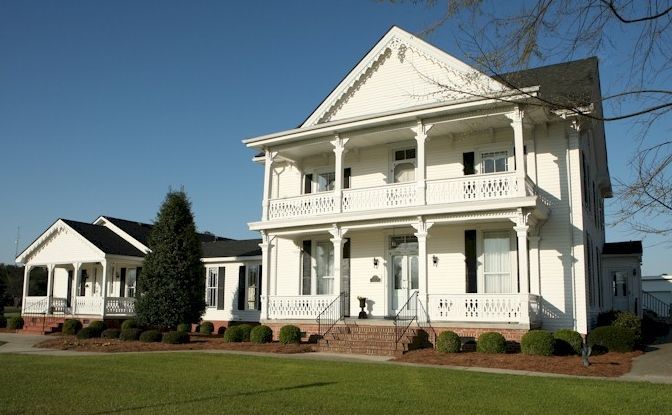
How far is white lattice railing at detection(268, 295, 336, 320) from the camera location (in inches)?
797

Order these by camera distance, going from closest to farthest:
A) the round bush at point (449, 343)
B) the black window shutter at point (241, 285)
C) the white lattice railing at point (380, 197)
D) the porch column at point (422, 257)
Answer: the round bush at point (449, 343)
the porch column at point (422, 257)
the white lattice railing at point (380, 197)
the black window shutter at point (241, 285)

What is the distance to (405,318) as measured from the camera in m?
19.3

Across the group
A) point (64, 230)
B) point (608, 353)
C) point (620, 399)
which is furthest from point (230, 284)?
point (620, 399)

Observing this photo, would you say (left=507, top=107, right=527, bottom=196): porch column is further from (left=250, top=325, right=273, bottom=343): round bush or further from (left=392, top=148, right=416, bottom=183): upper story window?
(left=250, top=325, right=273, bottom=343): round bush

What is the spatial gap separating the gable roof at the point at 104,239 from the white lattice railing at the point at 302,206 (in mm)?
11321

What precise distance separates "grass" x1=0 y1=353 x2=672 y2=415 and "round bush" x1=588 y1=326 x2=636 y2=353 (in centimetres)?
556

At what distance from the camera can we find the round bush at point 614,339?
16.3 metres

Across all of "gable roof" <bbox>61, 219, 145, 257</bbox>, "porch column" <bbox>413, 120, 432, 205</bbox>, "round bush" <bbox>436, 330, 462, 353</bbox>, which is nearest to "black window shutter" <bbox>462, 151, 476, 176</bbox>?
"porch column" <bbox>413, 120, 432, 205</bbox>

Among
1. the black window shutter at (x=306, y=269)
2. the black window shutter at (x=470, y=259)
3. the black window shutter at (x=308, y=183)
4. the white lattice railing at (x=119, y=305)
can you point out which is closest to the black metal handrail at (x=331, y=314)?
the black window shutter at (x=306, y=269)

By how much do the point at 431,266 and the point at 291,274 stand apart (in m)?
5.81

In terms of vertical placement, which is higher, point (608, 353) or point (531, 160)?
point (531, 160)

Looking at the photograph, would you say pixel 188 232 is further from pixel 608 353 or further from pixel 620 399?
pixel 620 399

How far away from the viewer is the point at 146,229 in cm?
3531

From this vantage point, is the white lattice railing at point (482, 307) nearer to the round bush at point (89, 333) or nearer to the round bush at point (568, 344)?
the round bush at point (568, 344)
